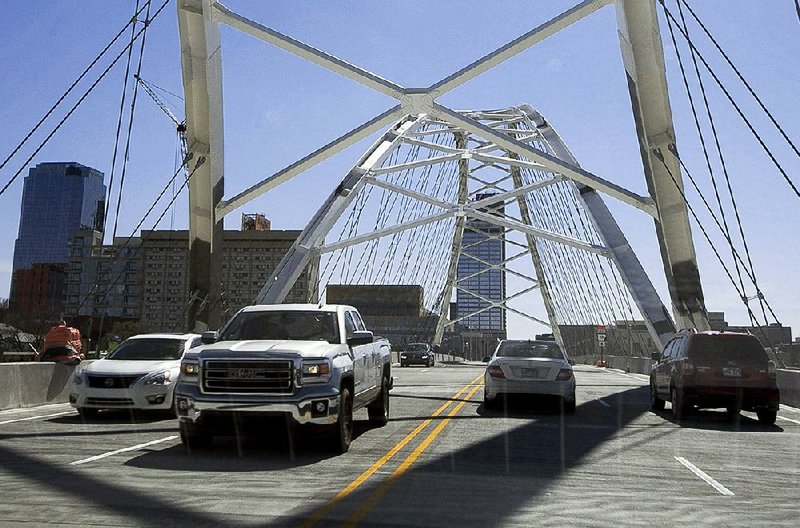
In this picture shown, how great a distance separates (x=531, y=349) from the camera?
57.1 feet

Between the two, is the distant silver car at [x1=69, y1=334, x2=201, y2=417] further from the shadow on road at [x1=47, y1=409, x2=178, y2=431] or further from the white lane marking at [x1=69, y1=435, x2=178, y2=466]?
the white lane marking at [x1=69, y1=435, x2=178, y2=466]

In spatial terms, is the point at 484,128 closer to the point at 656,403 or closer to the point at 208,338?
the point at 656,403

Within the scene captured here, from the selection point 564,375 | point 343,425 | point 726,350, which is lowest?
point 343,425

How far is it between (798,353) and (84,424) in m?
38.6

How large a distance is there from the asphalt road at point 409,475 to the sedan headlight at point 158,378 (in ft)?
2.12

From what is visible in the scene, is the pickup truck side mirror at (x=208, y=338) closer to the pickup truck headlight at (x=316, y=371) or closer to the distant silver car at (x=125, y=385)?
the pickup truck headlight at (x=316, y=371)

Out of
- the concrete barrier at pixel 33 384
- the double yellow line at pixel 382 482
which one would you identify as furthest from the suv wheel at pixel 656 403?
the concrete barrier at pixel 33 384

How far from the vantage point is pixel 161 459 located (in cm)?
948

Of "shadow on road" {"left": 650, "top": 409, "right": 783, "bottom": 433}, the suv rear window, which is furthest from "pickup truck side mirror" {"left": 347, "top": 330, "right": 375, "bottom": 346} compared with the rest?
the suv rear window

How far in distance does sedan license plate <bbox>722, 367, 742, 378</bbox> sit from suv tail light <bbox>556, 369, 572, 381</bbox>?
2.78 metres

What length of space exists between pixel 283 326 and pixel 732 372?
8.71 metres

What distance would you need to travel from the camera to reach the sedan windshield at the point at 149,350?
1575cm

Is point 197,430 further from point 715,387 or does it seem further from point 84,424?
point 715,387

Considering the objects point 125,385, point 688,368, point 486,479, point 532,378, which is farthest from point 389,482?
point 688,368
